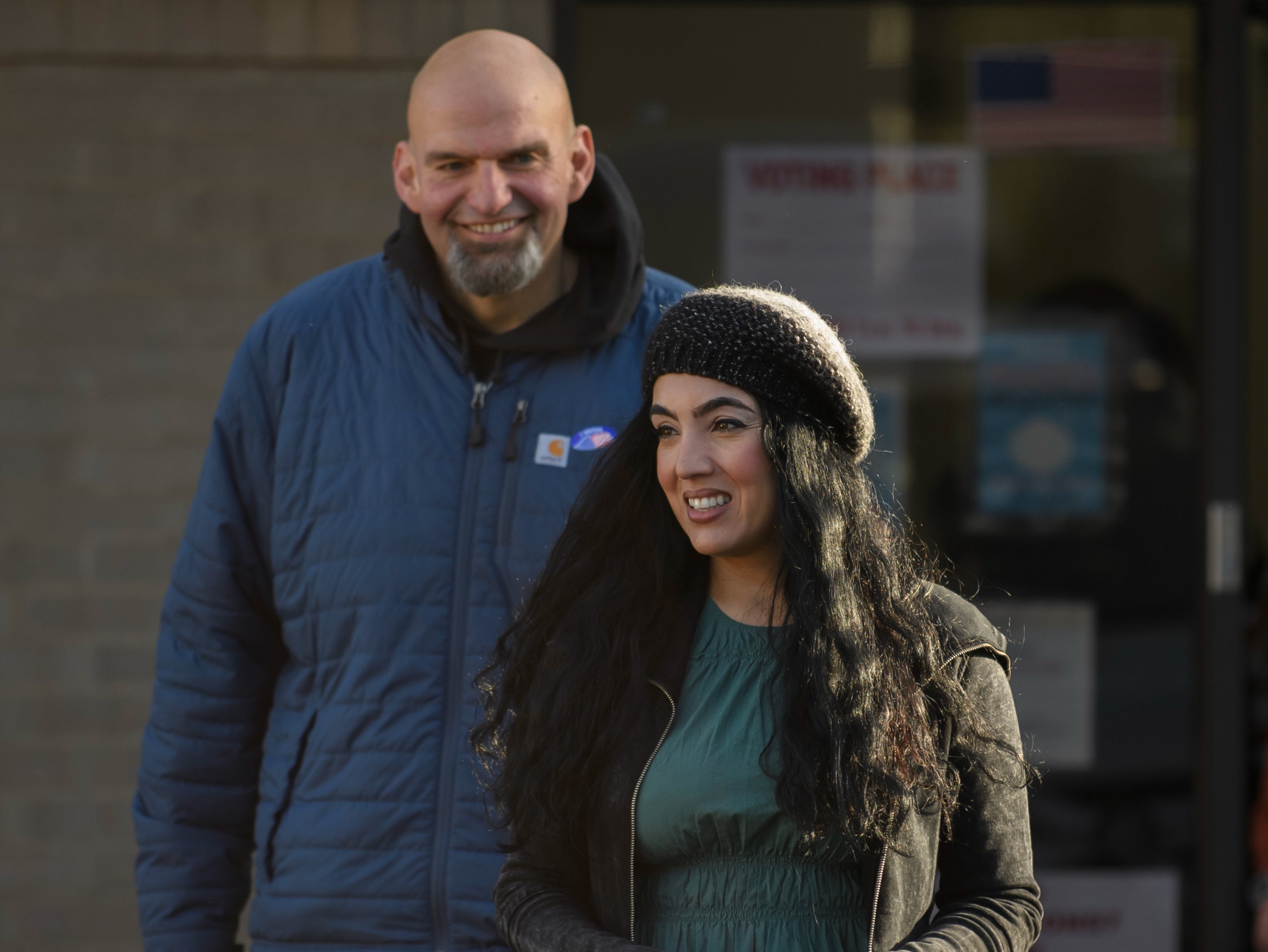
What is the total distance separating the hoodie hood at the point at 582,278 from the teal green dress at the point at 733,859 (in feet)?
2.77

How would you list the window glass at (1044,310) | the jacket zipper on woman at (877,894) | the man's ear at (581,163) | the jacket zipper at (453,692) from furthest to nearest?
1. the window glass at (1044,310)
2. the man's ear at (581,163)
3. the jacket zipper at (453,692)
4. the jacket zipper on woman at (877,894)

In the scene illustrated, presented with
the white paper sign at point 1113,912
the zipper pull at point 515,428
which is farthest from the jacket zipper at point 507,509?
the white paper sign at point 1113,912

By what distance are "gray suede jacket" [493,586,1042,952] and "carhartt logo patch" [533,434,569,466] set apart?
1.85 ft

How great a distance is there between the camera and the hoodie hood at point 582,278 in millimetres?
2455

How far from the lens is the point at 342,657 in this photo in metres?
Answer: 2.34

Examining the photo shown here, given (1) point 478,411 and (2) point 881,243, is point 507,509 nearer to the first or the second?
(1) point 478,411

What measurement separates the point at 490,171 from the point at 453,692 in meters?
0.85

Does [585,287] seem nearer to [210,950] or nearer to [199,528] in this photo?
Answer: [199,528]

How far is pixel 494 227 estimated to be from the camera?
2387 mm

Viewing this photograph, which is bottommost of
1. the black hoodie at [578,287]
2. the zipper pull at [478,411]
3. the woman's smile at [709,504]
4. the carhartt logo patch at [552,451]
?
the woman's smile at [709,504]

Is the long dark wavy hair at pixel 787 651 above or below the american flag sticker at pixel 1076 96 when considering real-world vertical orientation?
below

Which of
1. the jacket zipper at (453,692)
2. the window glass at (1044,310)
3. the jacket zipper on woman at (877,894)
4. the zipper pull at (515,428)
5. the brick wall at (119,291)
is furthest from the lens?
the window glass at (1044,310)

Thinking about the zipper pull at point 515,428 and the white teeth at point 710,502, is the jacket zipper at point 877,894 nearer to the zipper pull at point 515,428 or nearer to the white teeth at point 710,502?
the white teeth at point 710,502

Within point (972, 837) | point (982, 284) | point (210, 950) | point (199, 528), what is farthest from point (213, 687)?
point (982, 284)
